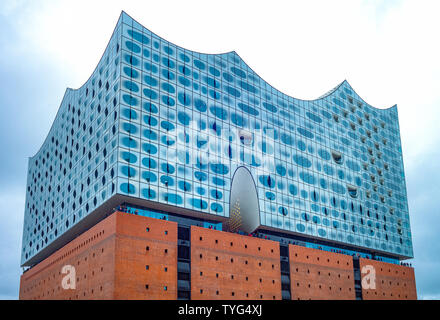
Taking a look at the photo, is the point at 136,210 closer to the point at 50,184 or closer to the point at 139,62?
the point at 139,62

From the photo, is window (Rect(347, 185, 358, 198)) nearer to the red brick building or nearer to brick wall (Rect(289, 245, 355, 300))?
brick wall (Rect(289, 245, 355, 300))

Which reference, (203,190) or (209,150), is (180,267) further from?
(209,150)

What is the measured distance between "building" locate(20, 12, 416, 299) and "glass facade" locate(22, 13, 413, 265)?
0.50 ft

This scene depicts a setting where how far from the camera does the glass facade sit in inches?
1727

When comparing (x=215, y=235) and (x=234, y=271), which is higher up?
(x=215, y=235)

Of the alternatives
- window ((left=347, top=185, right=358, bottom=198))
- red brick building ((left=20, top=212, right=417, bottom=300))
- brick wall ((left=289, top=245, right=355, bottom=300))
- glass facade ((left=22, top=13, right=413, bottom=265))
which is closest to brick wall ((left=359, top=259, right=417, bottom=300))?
glass facade ((left=22, top=13, right=413, bottom=265))

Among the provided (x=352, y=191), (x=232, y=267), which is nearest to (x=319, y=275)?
(x=232, y=267)

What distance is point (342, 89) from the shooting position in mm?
65750

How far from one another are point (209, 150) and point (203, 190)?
13.2 feet

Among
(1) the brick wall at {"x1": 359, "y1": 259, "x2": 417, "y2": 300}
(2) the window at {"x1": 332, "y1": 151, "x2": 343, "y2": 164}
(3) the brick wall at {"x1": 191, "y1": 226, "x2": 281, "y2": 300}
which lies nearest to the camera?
(3) the brick wall at {"x1": 191, "y1": 226, "x2": 281, "y2": 300}

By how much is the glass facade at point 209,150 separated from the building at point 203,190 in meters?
0.15

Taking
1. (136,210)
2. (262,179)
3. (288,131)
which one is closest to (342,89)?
(288,131)

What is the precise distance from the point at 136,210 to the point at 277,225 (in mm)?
15591

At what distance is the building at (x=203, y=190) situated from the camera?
41531mm
